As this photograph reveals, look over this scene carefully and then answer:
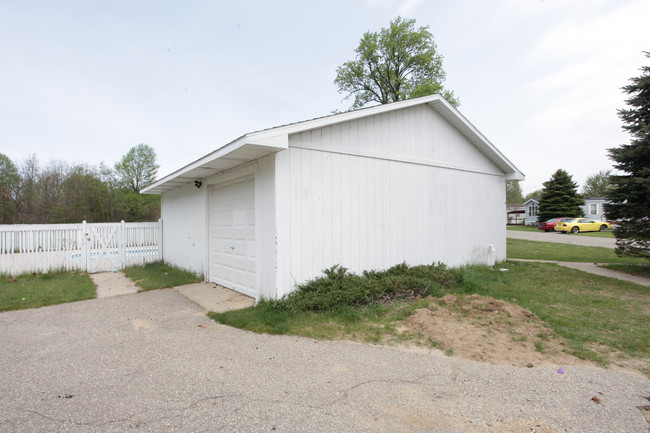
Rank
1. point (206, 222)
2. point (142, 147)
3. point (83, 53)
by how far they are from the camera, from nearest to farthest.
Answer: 1. point (206, 222)
2. point (83, 53)
3. point (142, 147)

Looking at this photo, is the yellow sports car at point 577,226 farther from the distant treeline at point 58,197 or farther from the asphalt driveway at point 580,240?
the distant treeline at point 58,197

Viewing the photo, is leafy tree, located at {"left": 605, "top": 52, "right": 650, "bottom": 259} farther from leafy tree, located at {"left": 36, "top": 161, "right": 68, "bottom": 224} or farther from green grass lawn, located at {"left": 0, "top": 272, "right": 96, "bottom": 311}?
leafy tree, located at {"left": 36, "top": 161, "right": 68, "bottom": 224}

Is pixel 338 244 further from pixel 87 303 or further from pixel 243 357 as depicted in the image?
pixel 87 303

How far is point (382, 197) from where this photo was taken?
6996 millimetres

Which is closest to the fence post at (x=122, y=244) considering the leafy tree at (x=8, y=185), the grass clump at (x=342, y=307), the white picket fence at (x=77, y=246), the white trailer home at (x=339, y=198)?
the white picket fence at (x=77, y=246)

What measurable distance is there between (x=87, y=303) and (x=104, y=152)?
4234 centimetres

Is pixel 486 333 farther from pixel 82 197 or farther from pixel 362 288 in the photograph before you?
pixel 82 197

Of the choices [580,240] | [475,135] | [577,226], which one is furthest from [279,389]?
[577,226]

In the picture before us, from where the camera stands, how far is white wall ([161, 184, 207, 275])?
838 cm

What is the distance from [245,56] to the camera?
1243 centimetres

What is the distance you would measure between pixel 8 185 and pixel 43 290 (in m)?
27.6

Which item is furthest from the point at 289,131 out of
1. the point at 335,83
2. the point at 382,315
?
the point at 335,83

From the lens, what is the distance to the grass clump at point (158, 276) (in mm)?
7707

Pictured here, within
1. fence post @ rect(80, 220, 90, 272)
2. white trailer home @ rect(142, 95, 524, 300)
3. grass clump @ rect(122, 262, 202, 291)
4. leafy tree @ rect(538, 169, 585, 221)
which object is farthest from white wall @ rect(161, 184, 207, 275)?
leafy tree @ rect(538, 169, 585, 221)
